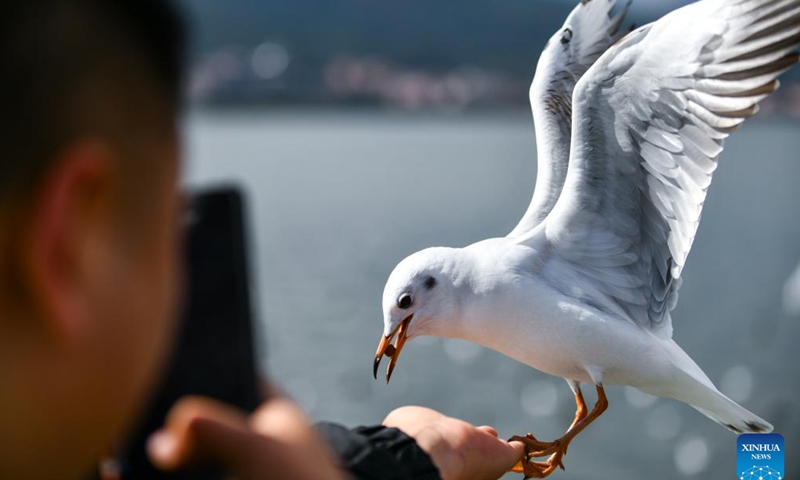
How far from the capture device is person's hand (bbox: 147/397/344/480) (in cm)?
48

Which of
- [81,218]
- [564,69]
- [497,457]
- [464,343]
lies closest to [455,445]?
[497,457]

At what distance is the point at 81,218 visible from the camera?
373 mm

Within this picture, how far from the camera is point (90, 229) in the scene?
0.38 meters

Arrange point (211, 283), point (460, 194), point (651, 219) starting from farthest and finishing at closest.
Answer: point (460, 194) < point (651, 219) < point (211, 283)

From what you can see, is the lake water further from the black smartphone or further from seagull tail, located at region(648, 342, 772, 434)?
seagull tail, located at region(648, 342, 772, 434)

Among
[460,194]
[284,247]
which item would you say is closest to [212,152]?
[460,194]

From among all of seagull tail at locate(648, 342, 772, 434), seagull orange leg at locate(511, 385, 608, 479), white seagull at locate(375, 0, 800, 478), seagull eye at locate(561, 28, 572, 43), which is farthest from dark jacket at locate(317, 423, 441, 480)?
seagull eye at locate(561, 28, 572, 43)

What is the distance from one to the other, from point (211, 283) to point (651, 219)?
1492 millimetres

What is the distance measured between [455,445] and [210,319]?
49 cm

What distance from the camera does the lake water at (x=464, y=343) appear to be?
6.40 m

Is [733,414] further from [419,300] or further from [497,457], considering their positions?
[497,457]

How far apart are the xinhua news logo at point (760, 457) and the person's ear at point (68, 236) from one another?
1759mm

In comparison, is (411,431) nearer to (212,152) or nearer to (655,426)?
(655,426)

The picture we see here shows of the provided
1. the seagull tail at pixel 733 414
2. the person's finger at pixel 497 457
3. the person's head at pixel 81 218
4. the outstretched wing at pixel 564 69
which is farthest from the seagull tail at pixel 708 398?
the person's head at pixel 81 218
